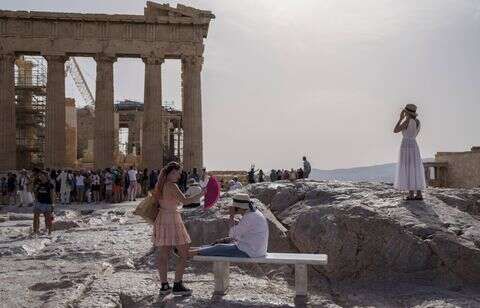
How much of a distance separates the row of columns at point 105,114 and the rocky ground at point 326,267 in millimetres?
23205

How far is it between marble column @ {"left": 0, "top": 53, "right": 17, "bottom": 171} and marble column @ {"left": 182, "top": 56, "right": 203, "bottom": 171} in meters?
9.62

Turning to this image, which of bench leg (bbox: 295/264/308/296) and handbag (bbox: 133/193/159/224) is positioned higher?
handbag (bbox: 133/193/159/224)

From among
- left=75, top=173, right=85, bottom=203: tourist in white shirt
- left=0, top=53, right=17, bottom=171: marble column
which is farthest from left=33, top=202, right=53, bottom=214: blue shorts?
left=0, top=53, right=17, bottom=171: marble column

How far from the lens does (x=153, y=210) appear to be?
6.48m

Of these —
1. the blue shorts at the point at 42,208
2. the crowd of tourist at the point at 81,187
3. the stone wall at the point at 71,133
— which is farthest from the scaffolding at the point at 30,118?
the blue shorts at the point at 42,208

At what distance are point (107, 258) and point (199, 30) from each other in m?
26.2

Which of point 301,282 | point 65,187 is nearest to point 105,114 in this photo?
point 65,187

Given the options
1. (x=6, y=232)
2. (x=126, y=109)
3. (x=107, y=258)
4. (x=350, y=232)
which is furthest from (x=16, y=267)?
(x=126, y=109)

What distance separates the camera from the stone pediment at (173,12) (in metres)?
33.0

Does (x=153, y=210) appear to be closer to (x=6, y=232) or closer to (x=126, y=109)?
(x=6, y=232)

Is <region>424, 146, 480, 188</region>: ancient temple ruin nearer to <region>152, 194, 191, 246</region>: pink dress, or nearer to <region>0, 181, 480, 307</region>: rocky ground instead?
<region>0, 181, 480, 307</region>: rocky ground

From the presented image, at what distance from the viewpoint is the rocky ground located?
6.30 meters

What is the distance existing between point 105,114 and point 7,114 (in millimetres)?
5386

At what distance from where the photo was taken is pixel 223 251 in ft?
21.0
